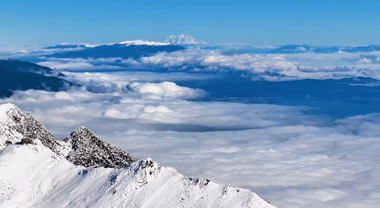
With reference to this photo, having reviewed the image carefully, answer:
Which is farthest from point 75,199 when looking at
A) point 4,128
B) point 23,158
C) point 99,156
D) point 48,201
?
point 4,128

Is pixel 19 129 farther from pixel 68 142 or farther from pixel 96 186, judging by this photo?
pixel 96 186

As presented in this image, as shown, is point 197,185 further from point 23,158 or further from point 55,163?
point 23,158

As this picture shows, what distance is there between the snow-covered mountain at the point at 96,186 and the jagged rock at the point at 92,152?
17.8 m

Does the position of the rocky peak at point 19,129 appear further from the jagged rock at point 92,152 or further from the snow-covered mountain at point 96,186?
the jagged rock at point 92,152

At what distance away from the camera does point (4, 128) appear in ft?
490

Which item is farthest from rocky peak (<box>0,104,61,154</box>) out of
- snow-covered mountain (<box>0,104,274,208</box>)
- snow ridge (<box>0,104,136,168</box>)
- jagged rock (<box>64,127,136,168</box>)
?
jagged rock (<box>64,127,136,168</box>)

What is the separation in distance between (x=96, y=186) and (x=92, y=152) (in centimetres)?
3845

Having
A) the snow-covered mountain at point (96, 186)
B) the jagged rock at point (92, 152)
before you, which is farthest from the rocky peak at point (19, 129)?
the jagged rock at point (92, 152)

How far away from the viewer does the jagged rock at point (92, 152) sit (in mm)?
147250

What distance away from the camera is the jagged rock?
5797 inches

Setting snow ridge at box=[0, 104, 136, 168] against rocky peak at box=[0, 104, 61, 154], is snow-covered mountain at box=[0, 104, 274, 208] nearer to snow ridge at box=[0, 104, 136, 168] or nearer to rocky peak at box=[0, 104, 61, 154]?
rocky peak at box=[0, 104, 61, 154]

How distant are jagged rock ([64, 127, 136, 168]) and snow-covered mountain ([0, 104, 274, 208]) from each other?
17.8m

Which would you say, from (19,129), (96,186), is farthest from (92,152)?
(96,186)

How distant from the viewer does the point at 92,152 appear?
151250 mm
